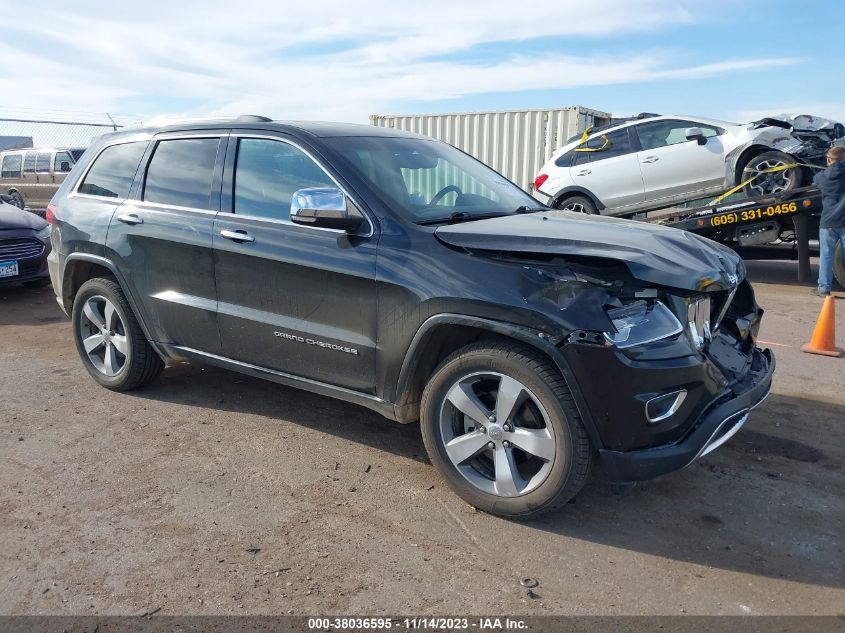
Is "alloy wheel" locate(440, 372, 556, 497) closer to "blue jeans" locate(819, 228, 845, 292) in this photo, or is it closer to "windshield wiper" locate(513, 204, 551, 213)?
"windshield wiper" locate(513, 204, 551, 213)

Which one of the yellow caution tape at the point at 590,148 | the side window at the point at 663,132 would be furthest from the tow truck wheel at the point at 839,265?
the yellow caution tape at the point at 590,148

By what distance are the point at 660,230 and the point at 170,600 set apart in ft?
9.32

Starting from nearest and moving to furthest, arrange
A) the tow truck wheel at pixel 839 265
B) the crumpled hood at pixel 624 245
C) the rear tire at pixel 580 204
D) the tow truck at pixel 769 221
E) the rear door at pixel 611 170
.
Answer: the crumpled hood at pixel 624 245 < the tow truck wheel at pixel 839 265 < the tow truck at pixel 769 221 < the rear door at pixel 611 170 < the rear tire at pixel 580 204

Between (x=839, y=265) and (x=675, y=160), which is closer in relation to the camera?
(x=839, y=265)

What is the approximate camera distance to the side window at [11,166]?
67.5 feet

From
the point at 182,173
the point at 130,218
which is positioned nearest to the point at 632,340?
the point at 182,173

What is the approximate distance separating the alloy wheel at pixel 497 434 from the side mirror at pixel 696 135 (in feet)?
27.7

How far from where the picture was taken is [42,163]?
20.0m

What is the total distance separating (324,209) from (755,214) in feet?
24.7

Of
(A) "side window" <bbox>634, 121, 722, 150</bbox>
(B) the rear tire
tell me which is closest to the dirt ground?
(A) "side window" <bbox>634, 121, 722, 150</bbox>

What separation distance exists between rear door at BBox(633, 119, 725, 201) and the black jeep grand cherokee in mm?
6817

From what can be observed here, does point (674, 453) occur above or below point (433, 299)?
below

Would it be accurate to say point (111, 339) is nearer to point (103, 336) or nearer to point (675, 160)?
point (103, 336)

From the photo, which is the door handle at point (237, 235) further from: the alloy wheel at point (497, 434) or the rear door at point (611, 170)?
the rear door at point (611, 170)
